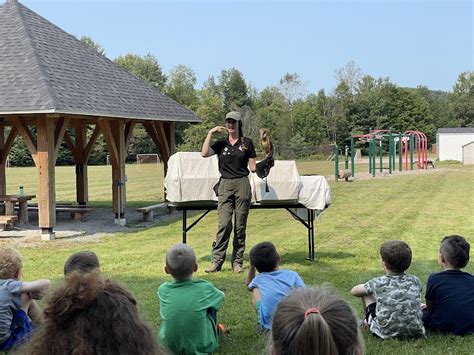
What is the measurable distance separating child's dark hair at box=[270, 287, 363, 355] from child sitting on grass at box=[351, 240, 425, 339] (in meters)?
2.94

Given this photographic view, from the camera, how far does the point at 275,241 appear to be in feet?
36.2

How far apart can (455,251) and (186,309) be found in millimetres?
2284

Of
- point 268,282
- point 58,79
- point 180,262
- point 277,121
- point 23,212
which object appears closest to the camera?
point 180,262

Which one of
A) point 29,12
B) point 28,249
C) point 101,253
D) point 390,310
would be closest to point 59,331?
point 390,310

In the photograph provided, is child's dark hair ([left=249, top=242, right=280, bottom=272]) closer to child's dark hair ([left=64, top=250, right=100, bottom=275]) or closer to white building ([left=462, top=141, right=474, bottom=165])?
child's dark hair ([left=64, top=250, right=100, bottom=275])

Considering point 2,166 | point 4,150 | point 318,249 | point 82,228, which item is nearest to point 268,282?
point 318,249

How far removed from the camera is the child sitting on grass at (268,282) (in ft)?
16.0

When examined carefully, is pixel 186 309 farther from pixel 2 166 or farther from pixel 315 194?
pixel 2 166

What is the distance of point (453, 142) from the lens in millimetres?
56812

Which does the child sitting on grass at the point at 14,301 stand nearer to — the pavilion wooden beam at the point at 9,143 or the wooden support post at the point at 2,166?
the pavilion wooden beam at the point at 9,143

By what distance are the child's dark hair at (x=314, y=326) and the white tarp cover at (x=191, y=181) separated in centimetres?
656

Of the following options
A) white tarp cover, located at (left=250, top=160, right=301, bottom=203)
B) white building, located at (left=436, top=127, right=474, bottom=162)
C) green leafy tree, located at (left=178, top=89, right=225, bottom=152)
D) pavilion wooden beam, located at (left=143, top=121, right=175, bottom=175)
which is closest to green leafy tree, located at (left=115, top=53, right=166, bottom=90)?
green leafy tree, located at (left=178, top=89, right=225, bottom=152)

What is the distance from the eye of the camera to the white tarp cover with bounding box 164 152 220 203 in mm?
8562

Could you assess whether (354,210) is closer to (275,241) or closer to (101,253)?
(275,241)
